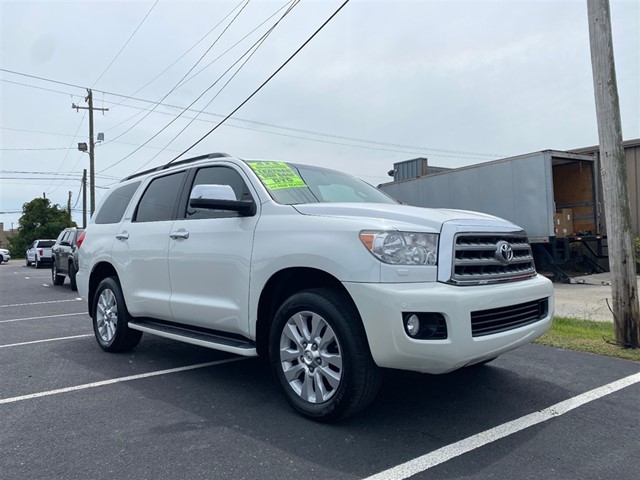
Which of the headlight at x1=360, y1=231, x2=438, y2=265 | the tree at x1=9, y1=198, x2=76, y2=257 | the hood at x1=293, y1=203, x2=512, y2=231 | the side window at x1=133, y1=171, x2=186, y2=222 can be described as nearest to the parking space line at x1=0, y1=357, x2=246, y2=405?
the side window at x1=133, y1=171, x2=186, y2=222

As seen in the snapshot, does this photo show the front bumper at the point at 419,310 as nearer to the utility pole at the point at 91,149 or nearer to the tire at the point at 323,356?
the tire at the point at 323,356

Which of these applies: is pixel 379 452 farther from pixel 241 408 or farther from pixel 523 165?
pixel 523 165

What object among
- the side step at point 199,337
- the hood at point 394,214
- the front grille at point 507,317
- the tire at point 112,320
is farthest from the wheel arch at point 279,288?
the tire at point 112,320

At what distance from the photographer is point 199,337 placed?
14.2ft

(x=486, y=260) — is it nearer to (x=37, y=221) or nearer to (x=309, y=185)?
(x=309, y=185)

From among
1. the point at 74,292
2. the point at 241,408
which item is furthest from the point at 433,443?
the point at 74,292

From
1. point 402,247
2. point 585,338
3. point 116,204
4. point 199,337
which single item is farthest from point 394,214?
point 585,338

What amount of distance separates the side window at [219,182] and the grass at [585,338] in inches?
154

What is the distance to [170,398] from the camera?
13.5 ft

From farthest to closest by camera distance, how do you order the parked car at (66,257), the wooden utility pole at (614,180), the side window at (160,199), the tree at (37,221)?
1. the tree at (37,221)
2. the parked car at (66,257)
3. the wooden utility pole at (614,180)
4. the side window at (160,199)

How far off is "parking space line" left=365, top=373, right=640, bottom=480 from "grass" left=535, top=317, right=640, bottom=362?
1.14m

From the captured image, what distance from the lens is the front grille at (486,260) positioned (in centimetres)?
335

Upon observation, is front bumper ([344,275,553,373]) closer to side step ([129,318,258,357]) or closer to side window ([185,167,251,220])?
side step ([129,318,258,357])

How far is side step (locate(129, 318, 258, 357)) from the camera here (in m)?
3.93
